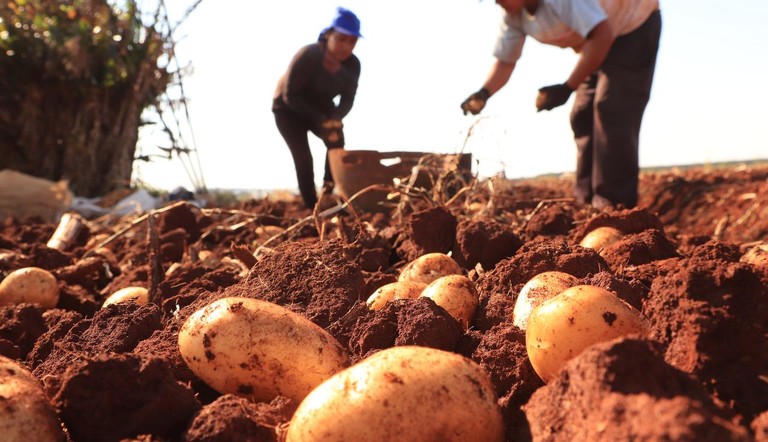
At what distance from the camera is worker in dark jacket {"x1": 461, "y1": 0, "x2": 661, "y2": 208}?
5371mm

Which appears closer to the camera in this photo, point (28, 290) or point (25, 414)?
point (25, 414)

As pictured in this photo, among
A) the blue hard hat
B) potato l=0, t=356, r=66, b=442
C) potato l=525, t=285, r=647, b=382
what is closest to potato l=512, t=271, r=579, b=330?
potato l=525, t=285, r=647, b=382

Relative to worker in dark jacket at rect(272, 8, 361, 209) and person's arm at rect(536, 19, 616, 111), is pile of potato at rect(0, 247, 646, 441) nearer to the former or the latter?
person's arm at rect(536, 19, 616, 111)

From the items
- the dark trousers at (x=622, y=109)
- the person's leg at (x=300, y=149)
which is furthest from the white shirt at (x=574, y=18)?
the person's leg at (x=300, y=149)

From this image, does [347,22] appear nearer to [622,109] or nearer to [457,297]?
[622,109]

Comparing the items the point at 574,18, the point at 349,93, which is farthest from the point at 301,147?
the point at 574,18

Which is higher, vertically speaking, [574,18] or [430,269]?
[574,18]

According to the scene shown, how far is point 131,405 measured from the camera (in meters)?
1.55

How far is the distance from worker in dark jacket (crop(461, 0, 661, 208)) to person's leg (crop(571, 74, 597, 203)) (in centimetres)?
61

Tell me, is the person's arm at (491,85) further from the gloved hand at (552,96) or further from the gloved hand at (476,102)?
the gloved hand at (552,96)

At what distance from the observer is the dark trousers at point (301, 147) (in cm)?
763

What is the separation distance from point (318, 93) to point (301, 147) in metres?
0.62

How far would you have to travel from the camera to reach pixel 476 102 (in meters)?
6.24

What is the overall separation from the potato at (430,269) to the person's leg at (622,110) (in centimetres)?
317
